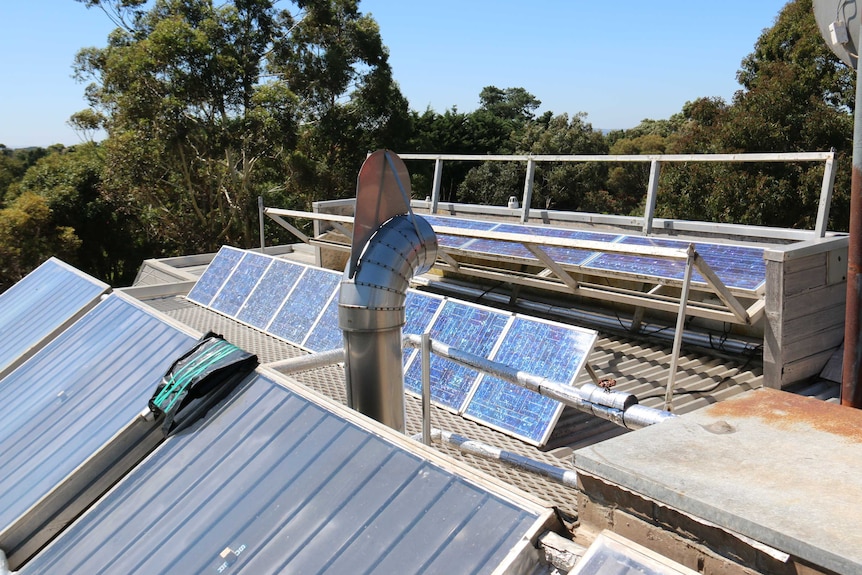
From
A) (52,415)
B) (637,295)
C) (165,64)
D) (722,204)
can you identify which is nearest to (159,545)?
(52,415)

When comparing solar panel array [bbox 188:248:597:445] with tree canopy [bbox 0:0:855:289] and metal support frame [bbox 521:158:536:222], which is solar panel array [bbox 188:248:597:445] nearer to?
metal support frame [bbox 521:158:536:222]

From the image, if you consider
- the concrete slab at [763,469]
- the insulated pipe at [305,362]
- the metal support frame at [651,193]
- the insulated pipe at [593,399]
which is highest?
the metal support frame at [651,193]

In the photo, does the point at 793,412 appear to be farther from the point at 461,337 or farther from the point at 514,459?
the point at 461,337

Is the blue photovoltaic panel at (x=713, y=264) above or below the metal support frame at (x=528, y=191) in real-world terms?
below

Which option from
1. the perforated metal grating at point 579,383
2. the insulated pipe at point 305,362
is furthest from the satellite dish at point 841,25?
the insulated pipe at point 305,362

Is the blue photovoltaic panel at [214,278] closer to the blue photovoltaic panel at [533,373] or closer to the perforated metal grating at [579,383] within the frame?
the perforated metal grating at [579,383]

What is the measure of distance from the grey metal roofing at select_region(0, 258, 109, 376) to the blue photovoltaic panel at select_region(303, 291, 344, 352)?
8.77 feet

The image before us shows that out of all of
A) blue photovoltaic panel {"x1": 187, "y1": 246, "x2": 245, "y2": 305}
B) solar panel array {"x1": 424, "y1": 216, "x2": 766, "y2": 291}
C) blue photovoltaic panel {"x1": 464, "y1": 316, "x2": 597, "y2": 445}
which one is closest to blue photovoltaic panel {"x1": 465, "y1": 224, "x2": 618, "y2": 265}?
solar panel array {"x1": 424, "y1": 216, "x2": 766, "y2": 291}

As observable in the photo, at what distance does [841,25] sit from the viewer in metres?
4.35

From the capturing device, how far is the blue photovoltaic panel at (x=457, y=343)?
6.12 meters

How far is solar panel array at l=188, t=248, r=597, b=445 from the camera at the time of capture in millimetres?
5543

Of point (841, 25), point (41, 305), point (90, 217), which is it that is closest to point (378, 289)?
point (841, 25)

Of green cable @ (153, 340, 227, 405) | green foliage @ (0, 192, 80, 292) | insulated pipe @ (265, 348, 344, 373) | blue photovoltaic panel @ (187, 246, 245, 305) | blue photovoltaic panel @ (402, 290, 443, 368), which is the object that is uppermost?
green cable @ (153, 340, 227, 405)

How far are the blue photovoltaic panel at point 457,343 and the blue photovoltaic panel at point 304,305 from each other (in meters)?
2.16
